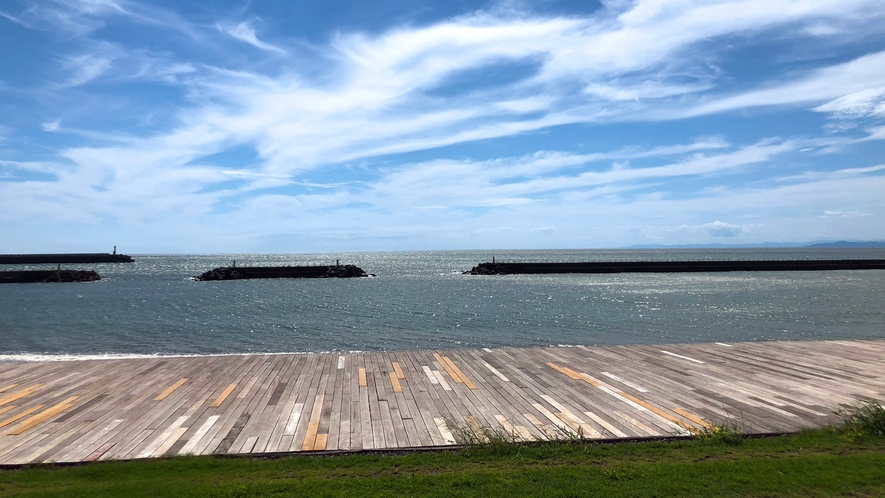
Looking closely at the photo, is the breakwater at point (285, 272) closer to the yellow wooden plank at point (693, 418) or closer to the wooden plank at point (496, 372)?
the wooden plank at point (496, 372)

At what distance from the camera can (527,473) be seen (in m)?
7.26

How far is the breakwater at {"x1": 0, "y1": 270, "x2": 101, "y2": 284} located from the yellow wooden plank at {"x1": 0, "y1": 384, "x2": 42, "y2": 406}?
98466mm

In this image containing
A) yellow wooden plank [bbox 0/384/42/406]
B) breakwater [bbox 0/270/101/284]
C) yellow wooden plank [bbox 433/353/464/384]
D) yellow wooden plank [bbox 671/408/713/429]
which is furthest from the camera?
breakwater [bbox 0/270/101/284]

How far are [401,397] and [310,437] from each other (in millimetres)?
2834

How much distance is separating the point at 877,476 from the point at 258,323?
126 feet

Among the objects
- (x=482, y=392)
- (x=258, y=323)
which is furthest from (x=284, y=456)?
(x=258, y=323)

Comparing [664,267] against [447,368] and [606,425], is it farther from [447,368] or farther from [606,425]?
[606,425]

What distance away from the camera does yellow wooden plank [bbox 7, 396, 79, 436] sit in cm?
943

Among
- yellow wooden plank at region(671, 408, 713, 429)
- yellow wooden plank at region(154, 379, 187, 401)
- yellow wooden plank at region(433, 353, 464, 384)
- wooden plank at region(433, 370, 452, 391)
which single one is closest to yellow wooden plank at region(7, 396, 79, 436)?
yellow wooden plank at region(154, 379, 187, 401)

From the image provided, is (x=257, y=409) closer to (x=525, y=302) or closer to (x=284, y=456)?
(x=284, y=456)

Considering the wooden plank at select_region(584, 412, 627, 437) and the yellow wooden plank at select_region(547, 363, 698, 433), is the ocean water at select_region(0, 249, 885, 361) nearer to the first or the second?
the yellow wooden plank at select_region(547, 363, 698, 433)

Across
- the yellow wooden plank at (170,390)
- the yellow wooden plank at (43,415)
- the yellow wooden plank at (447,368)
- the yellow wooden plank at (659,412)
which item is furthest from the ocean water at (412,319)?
the yellow wooden plank at (659,412)

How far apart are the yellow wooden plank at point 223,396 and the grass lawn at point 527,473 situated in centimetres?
316

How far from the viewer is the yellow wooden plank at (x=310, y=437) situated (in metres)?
8.55
